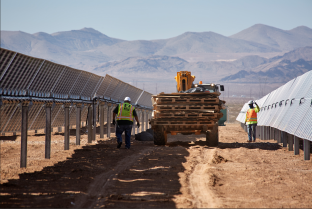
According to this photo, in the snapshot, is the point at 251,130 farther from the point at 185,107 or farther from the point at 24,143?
the point at 24,143

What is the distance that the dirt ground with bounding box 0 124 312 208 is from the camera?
6.09 metres

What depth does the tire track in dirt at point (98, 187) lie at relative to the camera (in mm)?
5977

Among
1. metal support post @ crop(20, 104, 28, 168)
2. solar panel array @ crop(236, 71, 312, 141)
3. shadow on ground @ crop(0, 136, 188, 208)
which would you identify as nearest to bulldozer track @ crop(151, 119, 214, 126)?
solar panel array @ crop(236, 71, 312, 141)

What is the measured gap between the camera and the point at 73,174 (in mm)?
8305

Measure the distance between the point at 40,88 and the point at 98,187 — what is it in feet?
18.3

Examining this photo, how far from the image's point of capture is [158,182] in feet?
24.8

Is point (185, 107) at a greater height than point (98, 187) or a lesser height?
greater

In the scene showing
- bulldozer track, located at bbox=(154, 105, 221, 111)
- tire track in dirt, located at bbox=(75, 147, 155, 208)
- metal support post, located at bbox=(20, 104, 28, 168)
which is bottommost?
tire track in dirt, located at bbox=(75, 147, 155, 208)

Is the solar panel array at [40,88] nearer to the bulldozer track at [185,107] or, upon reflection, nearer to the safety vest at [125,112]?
the safety vest at [125,112]

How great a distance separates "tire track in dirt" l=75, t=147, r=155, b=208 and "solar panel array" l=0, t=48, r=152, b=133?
2.84 meters

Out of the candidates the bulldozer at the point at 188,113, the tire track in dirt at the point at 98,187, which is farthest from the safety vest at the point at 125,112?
the tire track in dirt at the point at 98,187

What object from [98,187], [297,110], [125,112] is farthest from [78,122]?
[98,187]

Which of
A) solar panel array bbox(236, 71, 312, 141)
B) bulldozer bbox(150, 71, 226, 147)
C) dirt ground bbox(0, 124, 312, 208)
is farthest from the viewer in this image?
bulldozer bbox(150, 71, 226, 147)

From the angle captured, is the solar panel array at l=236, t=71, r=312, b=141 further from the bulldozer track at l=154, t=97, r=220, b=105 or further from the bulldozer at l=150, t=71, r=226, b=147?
the bulldozer track at l=154, t=97, r=220, b=105
